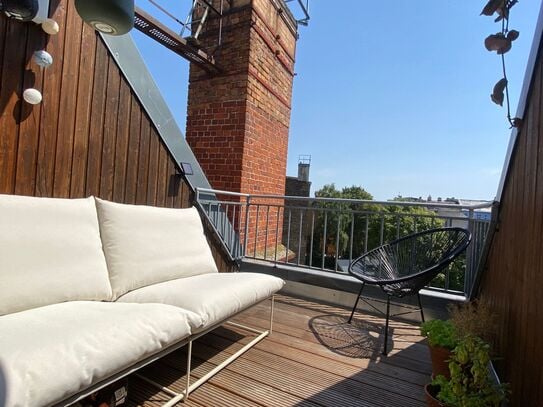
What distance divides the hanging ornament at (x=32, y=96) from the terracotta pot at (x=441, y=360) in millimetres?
2442

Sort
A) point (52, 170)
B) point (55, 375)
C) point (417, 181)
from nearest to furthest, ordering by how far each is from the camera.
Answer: point (55, 375), point (52, 170), point (417, 181)

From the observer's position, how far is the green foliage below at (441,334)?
1.47m

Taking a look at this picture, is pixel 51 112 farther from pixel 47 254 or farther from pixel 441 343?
pixel 441 343

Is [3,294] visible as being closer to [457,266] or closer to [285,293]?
[285,293]

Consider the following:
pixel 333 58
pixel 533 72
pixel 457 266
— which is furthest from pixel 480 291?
pixel 333 58

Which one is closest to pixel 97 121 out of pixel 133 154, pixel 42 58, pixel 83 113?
pixel 83 113

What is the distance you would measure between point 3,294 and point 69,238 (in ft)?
1.15

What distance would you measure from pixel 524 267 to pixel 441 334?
1.63 ft

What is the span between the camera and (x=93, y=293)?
149 centimetres

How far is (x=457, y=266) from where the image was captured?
3.23 m

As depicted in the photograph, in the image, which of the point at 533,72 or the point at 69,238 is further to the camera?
the point at 69,238

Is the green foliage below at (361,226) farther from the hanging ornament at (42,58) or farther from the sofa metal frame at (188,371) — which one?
the hanging ornament at (42,58)

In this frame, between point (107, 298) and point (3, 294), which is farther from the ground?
point (3, 294)

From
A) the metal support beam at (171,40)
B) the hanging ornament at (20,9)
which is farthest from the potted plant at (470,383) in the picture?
the metal support beam at (171,40)
